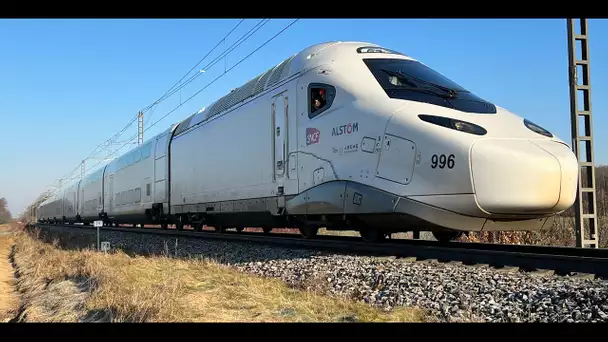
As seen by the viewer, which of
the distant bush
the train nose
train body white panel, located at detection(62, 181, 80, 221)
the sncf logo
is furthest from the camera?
the distant bush

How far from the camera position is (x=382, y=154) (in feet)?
26.0

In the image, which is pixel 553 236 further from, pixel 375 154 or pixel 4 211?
pixel 4 211

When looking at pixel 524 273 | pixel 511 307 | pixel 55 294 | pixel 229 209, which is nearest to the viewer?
pixel 511 307

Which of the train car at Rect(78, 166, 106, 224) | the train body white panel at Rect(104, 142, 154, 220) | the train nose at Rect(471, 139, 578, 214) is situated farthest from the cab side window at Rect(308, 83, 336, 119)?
the train car at Rect(78, 166, 106, 224)

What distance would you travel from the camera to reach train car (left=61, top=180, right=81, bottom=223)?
139 feet

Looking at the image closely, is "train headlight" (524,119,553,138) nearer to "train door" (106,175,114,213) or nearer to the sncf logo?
the sncf logo

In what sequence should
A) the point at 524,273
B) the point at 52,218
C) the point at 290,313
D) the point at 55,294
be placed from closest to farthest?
1. the point at 290,313
2. the point at 524,273
3. the point at 55,294
4. the point at 52,218

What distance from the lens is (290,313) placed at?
5.23 metres

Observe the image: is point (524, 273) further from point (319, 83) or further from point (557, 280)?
point (319, 83)

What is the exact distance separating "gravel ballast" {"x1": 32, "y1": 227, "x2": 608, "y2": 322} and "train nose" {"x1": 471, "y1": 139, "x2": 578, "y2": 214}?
97 centimetres

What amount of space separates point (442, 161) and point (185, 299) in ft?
12.4
